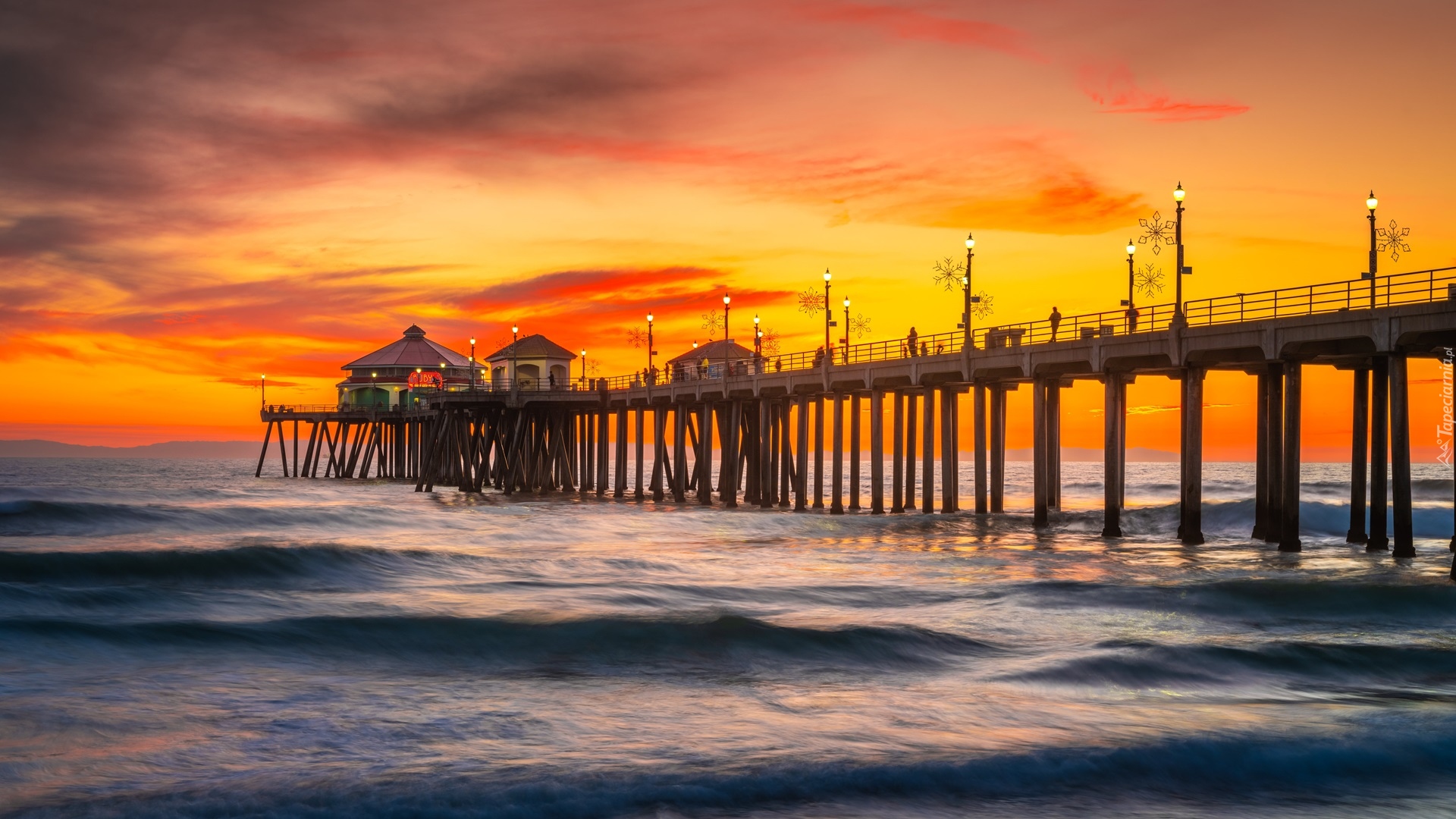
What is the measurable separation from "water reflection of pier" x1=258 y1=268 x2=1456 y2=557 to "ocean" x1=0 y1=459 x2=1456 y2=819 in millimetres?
2467

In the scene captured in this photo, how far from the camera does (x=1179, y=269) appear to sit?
29.6 m

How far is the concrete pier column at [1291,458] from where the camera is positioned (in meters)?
27.0

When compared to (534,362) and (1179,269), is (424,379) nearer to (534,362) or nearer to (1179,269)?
(534,362)

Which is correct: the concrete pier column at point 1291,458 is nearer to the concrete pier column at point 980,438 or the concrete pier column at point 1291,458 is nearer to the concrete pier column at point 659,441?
the concrete pier column at point 980,438

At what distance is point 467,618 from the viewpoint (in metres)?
19.4

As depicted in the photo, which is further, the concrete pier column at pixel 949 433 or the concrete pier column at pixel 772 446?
the concrete pier column at pixel 772 446

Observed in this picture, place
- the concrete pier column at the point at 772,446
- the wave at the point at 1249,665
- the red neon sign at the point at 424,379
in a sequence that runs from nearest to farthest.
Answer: the wave at the point at 1249,665, the concrete pier column at the point at 772,446, the red neon sign at the point at 424,379

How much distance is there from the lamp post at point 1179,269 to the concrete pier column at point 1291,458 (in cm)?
273

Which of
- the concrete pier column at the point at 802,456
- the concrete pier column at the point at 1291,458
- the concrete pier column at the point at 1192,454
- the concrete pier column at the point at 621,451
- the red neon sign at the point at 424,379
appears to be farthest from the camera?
the red neon sign at the point at 424,379

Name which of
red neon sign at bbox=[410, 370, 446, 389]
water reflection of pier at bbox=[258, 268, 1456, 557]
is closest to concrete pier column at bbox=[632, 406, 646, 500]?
water reflection of pier at bbox=[258, 268, 1456, 557]

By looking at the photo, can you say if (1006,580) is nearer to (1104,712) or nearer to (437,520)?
(1104,712)

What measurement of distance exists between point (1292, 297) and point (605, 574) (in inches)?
686

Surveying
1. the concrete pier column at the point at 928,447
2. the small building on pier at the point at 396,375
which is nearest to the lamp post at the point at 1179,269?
the concrete pier column at the point at 928,447

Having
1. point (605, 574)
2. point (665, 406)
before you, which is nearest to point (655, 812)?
point (605, 574)
